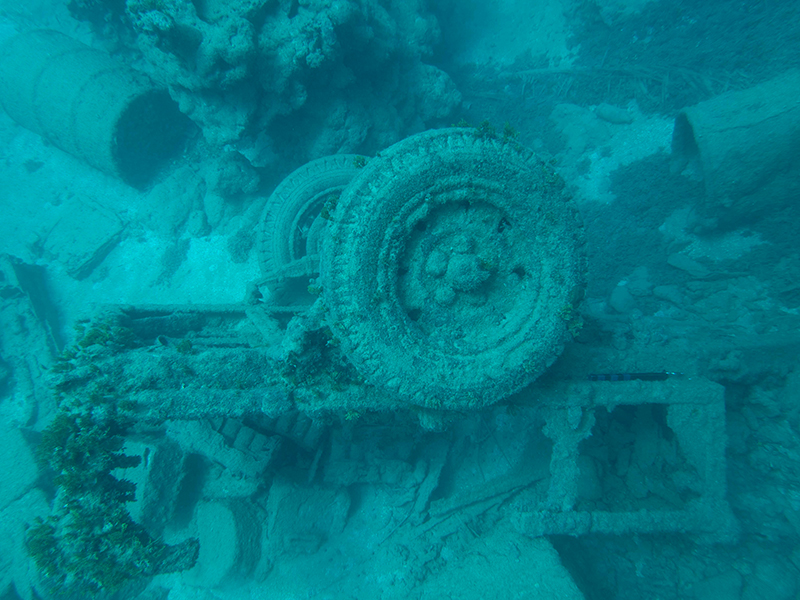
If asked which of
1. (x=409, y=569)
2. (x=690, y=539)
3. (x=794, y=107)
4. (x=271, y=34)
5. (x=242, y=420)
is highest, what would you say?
(x=271, y=34)

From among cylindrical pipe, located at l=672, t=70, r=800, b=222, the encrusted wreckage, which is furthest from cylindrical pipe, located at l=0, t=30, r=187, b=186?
cylindrical pipe, located at l=672, t=70, r=800, b=222

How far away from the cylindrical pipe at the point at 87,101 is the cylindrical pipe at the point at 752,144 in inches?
399

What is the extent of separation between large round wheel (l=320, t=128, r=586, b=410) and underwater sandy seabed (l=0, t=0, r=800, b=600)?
556mm

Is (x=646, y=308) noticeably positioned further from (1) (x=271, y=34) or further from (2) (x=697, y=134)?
(1) (x=271, y=34)

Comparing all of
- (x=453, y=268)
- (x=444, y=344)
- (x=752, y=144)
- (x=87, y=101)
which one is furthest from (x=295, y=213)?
(x=752, y=144)

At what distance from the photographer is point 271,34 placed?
225 inches

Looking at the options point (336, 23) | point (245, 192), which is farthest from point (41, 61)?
point (336, 23)

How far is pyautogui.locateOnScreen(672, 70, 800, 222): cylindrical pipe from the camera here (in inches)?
198

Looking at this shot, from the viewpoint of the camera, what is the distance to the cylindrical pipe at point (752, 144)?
5039 millimetres

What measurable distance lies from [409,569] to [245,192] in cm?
752

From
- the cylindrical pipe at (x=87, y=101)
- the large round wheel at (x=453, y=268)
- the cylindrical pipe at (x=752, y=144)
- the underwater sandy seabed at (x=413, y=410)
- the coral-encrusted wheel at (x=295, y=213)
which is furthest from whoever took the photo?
the cylindrical pipe at (x=87, y=101)

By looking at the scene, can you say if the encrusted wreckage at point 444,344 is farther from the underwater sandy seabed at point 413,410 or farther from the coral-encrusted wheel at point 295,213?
the coral-encrusted wheel at point 295,213

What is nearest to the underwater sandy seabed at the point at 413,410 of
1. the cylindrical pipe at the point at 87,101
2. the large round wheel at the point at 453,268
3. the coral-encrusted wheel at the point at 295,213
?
the large round wheel at the point at 453,268

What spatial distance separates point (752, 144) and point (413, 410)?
6075mm
